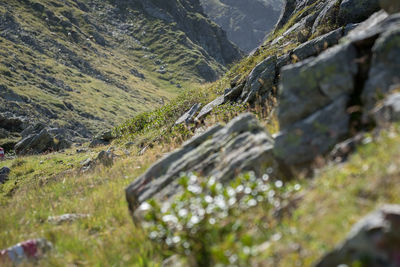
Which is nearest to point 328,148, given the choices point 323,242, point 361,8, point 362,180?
point 362,180

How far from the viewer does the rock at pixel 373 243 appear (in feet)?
9.44

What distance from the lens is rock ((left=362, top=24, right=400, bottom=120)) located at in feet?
15.9

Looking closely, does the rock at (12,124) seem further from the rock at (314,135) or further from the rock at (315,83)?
the rock at (314,135)

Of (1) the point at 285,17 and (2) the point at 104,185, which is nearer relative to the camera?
(2) the point at 104,185

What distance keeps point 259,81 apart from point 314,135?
956 centimetres

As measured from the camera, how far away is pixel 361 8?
13.6 metres

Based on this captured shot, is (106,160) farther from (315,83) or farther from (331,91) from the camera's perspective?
(331,91)

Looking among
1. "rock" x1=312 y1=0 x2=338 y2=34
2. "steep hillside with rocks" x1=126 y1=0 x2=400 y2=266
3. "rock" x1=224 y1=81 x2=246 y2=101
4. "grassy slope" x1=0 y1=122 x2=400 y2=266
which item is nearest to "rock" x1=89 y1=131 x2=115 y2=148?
"rock" x1=224 y1=81 x2=246 y2=101

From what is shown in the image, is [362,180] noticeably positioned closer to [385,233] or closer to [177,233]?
[385,233]

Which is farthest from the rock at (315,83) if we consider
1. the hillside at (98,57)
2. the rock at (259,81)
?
the hillside at (98,57)

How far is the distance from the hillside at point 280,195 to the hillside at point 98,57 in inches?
1616

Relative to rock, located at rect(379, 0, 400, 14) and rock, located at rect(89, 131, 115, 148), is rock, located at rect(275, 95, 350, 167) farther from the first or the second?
rock, located at rect(89, 131, 115, 148)

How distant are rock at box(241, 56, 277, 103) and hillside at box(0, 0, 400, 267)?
253 inches

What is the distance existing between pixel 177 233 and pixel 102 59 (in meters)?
108
